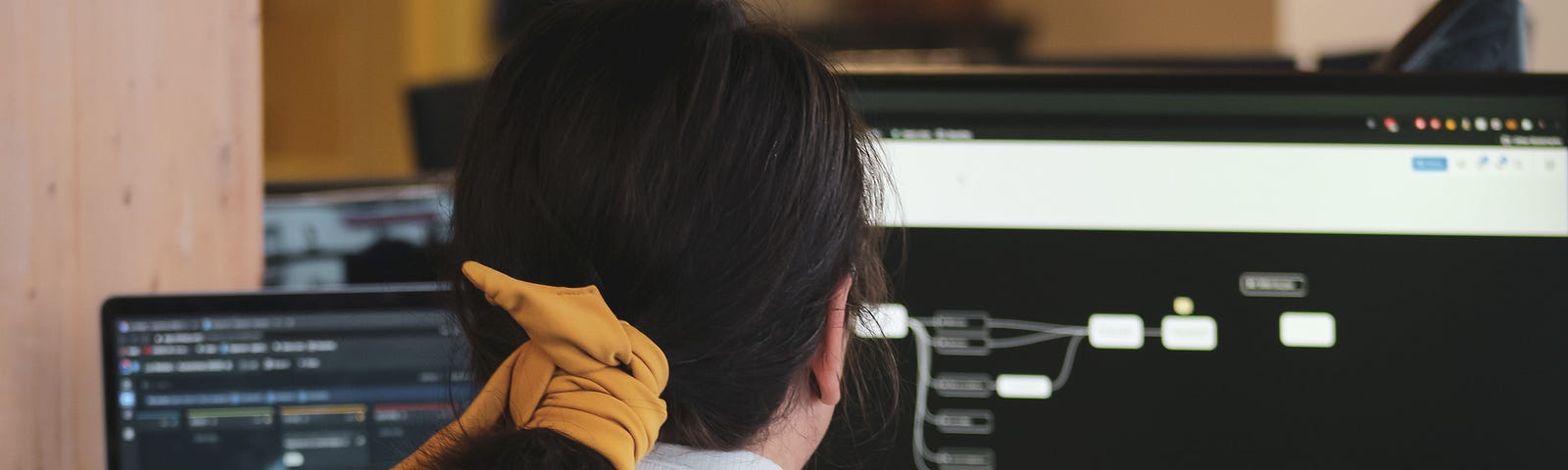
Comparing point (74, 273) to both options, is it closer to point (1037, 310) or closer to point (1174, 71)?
point (1037, 310)

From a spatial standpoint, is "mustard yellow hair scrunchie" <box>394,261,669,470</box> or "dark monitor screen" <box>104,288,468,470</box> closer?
"mustard yellow hair scrunchie" <box>394,261,669,470</box>

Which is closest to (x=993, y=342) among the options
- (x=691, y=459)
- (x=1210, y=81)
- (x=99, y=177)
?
(x=1210, y=81)

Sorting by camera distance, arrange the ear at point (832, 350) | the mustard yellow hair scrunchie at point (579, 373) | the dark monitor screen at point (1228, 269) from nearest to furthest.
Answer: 1. the mustard yellow hair scrunchie at point (579, 373)
2. the ear at point (832, 350)
3. the dark monitor screen at point (1228, 269)

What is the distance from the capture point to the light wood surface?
915mm

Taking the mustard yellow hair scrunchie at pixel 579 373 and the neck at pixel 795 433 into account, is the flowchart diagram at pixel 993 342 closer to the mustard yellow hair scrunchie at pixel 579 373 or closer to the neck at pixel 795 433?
the neck at pixel 795 433

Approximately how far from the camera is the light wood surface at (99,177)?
0.92m

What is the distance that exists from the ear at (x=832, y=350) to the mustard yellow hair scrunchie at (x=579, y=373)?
0.38 ft

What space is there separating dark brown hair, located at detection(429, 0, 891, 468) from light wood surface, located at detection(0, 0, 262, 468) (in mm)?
459

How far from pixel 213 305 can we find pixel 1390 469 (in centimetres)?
85

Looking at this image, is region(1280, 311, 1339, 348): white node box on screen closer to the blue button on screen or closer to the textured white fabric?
the blue button on screen

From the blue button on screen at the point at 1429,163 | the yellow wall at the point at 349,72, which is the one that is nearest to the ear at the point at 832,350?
the blue button on screen at the point at 1429,163

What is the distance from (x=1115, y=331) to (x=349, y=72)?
392cm

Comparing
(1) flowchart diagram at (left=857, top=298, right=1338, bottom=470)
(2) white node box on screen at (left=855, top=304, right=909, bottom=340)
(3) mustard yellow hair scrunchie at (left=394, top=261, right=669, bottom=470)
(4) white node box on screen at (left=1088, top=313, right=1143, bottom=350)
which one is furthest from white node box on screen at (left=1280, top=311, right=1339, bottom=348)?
(3) mustard yellow hair scrunchie at (left=394, top=261, right=669, bottom=470)

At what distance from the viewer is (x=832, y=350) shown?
2.16ft
